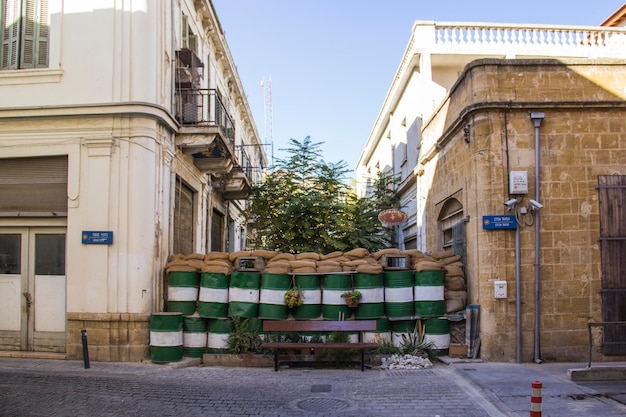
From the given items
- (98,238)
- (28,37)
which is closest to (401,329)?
(98,238)

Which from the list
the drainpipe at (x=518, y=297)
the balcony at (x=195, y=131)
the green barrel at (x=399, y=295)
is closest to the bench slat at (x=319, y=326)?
the green barrel at (x=399, y=295)

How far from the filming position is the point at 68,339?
10711mm

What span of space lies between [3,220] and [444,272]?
903 cm

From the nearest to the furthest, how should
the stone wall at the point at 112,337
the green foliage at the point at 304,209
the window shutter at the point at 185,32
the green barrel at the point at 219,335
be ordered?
the stone wall at the point at 112,337 → the green barrel at the point at 219,335 → the window shutter at the point at 185,32 → the green foliage at the point at 304,209

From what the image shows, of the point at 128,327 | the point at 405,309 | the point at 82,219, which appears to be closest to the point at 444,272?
the point at 405,309

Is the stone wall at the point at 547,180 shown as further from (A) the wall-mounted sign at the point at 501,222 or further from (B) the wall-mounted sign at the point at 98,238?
(B) the wall-mounted sign at the point at 98,238

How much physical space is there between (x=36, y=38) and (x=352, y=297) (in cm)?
838

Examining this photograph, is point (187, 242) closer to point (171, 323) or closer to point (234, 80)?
point (171, 323)

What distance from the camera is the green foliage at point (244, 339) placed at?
10.6 m

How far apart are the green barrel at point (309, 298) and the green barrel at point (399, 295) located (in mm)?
1359

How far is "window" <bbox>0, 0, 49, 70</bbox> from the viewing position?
11.5 m

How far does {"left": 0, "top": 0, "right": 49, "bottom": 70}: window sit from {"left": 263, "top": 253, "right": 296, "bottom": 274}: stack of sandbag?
615 cm

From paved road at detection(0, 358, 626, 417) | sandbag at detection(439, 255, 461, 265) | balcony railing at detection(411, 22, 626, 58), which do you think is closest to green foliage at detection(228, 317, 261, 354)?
paved road at detection(0, 358, 626, 417)

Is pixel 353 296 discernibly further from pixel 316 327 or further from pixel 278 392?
pixel 278 392
